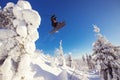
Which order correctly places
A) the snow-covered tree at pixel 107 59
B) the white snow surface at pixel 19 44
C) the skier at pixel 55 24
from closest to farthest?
the white snow surface at pixel 19 44
the skier at pixel 55 24
the snow-covered tree at pixel 107 59

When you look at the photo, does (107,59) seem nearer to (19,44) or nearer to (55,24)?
(55,24)

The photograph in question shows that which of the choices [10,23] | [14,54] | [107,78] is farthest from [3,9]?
[107,78]

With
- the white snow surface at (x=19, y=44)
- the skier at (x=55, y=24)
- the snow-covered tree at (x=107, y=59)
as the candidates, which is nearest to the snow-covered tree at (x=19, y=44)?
the white snow surface at (x=19, y=44)

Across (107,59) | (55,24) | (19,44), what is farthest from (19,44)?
(107,59)

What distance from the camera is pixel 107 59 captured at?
977 inches

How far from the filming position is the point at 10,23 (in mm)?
15320

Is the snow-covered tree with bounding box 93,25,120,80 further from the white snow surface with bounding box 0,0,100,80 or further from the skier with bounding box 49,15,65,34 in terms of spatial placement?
the white snow surface with bounding box 0,0,100,80

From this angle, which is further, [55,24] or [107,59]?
[107,59]

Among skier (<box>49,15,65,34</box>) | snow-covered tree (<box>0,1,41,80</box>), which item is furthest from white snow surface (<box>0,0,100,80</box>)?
skier (<box>49,15,65,34</box>)

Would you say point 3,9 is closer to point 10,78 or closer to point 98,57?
point 10,78

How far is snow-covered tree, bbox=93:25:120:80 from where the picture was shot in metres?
24.6

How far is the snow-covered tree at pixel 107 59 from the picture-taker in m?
24.6

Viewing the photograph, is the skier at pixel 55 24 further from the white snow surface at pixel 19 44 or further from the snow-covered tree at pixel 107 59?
the snow-covered tree at pixel 107 59

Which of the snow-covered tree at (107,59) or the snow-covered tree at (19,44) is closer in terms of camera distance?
the snow-covered tree at (19,44)
